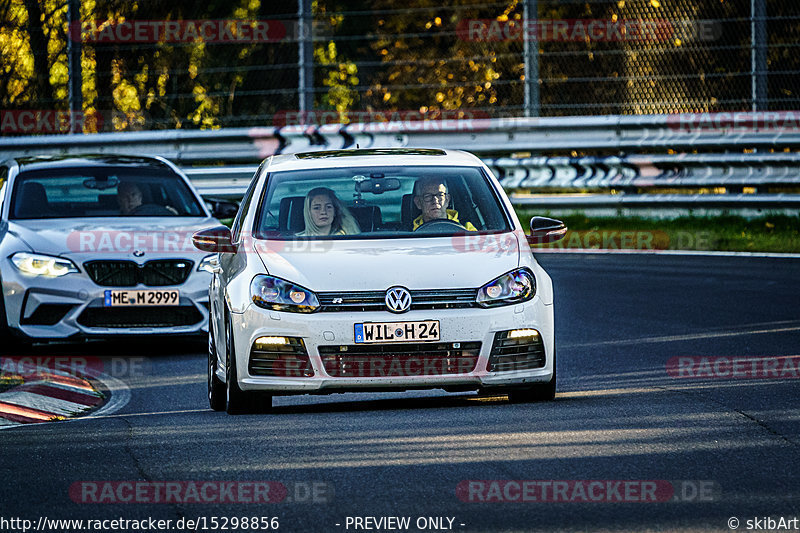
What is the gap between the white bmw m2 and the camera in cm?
848

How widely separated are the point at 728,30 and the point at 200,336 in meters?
9.06

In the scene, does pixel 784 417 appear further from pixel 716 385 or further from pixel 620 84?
pixel 620 84

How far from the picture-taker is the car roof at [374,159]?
9.77m

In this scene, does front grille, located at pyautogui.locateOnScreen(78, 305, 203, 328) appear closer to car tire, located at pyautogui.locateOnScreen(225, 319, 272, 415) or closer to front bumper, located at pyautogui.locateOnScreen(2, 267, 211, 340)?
front bumper, located at pyautogui.locateOnScreen(2, 267, 211, 340)

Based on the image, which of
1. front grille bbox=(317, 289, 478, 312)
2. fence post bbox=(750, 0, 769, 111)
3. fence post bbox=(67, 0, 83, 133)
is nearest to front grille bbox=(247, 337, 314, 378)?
front grille bbox=(317, 289, 478, 312)

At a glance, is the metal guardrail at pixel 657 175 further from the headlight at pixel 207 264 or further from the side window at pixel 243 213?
the side window at pixel 243 213

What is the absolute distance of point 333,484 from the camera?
663cm

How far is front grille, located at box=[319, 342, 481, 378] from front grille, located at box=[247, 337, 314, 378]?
109mm

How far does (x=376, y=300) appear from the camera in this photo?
27.9 feet

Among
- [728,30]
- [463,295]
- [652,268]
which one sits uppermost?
[728,30]

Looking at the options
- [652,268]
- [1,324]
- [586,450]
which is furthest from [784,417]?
[652,268]
